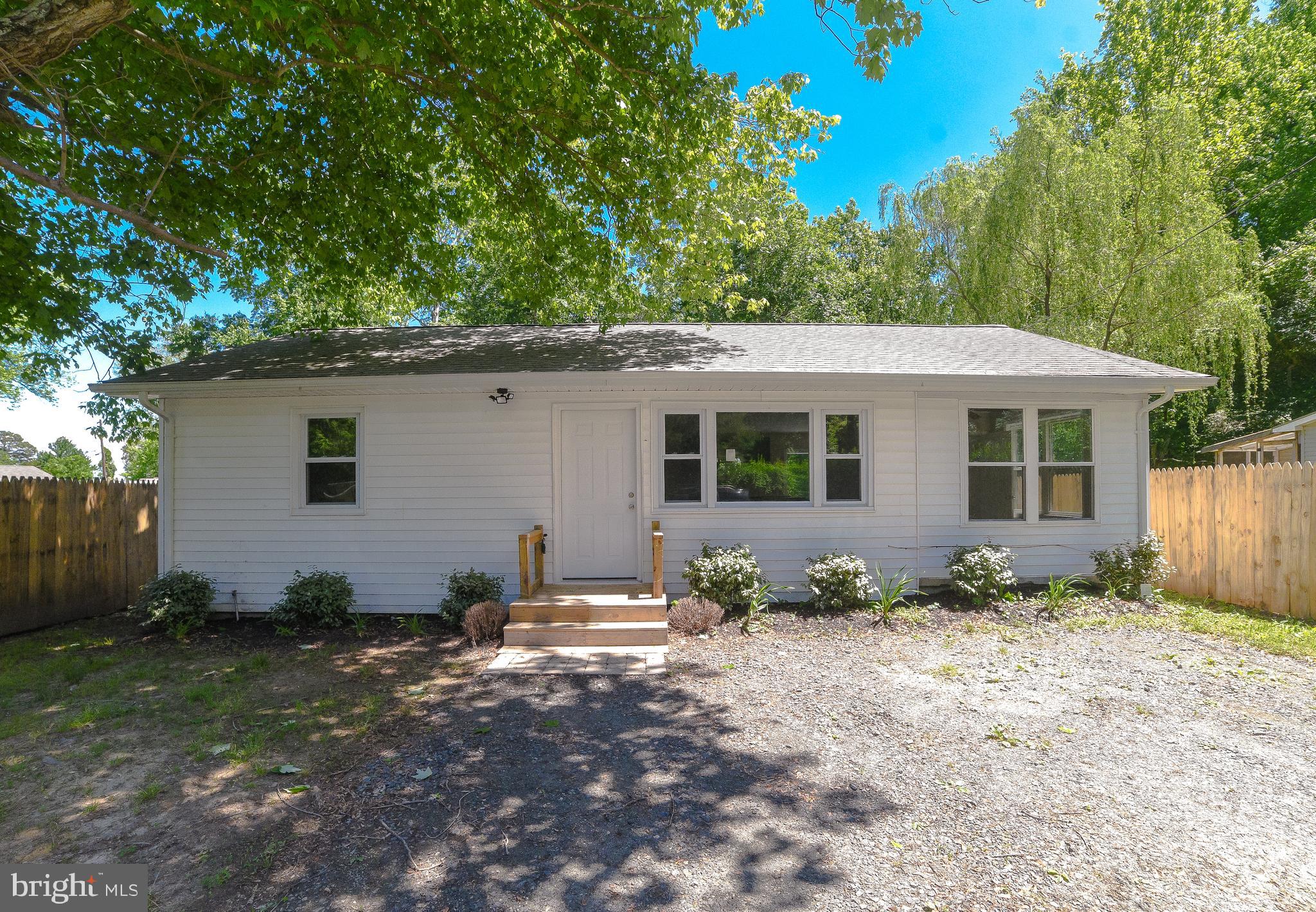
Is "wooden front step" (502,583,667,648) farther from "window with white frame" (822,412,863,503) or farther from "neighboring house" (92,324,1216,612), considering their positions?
"window with white frame" (822,412,863,503)

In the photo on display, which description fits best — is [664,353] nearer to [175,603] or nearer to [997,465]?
[997,465]

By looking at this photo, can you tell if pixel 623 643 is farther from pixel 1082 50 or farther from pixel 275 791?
pixel 1082 50

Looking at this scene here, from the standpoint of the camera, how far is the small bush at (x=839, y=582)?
7.34m

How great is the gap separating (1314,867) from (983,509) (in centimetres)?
575

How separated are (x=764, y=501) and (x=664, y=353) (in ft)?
7.83

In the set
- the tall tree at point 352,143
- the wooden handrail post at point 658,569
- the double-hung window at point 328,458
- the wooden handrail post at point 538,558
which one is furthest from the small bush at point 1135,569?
the double-hung window at point 328,458

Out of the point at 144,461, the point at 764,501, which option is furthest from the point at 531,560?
the point at 144,461

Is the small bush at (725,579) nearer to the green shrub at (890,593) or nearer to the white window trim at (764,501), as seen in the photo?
the white window trim at (764,501)

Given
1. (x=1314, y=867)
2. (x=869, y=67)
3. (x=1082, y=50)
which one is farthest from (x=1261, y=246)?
(x=1314, y=867)

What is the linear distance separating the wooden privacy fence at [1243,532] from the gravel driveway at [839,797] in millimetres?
2125

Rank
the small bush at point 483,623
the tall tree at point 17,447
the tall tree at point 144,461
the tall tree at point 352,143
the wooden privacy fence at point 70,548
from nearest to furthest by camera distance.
Result: the tall tree at point 352,143 < the small bush at point 483,623 < the wooden privacy fence at point 70,548 < the tall tree at point 144,461 < the tall tree at point 17,447

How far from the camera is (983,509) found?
8.15 meters

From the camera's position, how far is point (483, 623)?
6688mm

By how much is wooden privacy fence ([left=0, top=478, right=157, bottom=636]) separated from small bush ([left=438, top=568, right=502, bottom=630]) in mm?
5107
